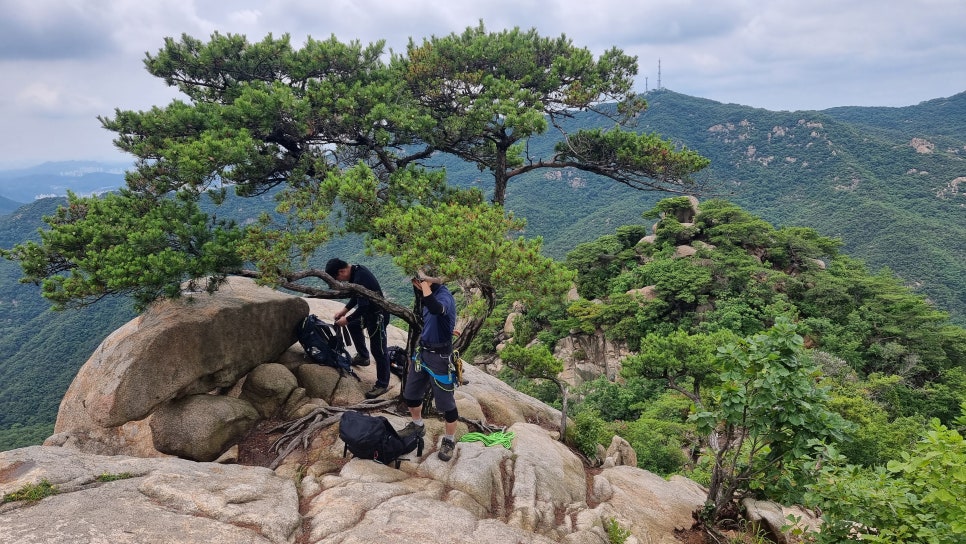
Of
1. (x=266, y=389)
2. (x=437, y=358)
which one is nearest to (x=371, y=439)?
(x=437, y=358)

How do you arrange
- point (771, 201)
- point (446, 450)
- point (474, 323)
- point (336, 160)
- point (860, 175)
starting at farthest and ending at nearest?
1. point (771, 201)
2. point (860, 175)
3. point (336, 160)
4. point (474, 323)
5. point (446, 450)

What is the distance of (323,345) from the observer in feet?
31.4

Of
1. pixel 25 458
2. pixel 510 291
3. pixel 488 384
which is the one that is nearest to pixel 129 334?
pixel 25 458

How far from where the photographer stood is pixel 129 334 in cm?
813

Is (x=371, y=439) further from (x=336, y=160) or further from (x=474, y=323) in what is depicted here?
(x=336, y=160)

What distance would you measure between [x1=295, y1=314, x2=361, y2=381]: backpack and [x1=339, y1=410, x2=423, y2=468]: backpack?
3156 mm

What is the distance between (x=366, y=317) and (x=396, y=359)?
124cm

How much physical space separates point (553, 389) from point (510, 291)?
707 inches

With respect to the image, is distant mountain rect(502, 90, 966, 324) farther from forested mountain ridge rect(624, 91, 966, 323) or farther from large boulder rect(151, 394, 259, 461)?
large boulder rect(151, 394, 259, 461)

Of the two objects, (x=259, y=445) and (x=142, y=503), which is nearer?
(x=142, y=503)

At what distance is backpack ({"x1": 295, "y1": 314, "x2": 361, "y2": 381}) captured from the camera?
956 centimetres

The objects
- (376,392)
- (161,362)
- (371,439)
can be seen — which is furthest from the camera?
(376,392)

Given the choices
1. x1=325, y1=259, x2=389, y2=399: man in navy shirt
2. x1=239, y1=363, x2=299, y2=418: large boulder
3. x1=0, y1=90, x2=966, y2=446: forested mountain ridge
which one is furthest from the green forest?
x1=0, y1=90, x2=966, y2=446: forested mountain ridge

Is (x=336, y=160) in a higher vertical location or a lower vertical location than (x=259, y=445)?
higher
